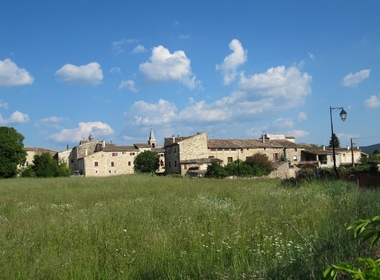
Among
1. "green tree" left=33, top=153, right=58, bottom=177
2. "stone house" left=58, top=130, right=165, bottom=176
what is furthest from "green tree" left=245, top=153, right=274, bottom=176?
"green tree" left=33, top=153, right=58, bottom=177

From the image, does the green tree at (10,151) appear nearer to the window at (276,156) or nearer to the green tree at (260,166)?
the green tree at (260,166)

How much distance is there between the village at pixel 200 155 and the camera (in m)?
54.1

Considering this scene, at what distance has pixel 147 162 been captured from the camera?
65625mm

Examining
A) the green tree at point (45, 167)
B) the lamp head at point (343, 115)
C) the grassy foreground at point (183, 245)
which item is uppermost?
the lamp head at point (343, 115)

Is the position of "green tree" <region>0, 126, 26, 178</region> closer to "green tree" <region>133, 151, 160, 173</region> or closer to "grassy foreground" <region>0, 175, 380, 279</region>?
"green tree" <region>133, 151, 160, 173</region>

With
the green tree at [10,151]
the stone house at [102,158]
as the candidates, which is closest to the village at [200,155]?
the stone house at [102,158]

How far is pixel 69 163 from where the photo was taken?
79.7 meters

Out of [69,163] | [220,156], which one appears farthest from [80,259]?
[69,163]

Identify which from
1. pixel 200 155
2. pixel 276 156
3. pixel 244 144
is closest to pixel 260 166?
pixel 200 155

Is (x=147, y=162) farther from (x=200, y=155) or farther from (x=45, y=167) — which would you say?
Answer: (x=45, y=167)

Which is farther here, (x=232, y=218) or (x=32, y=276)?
(x=232, y=218)

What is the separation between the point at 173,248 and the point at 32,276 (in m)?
2.08

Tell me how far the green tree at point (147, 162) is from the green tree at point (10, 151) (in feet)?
71.2

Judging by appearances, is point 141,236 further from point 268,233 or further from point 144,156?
point 144,156
